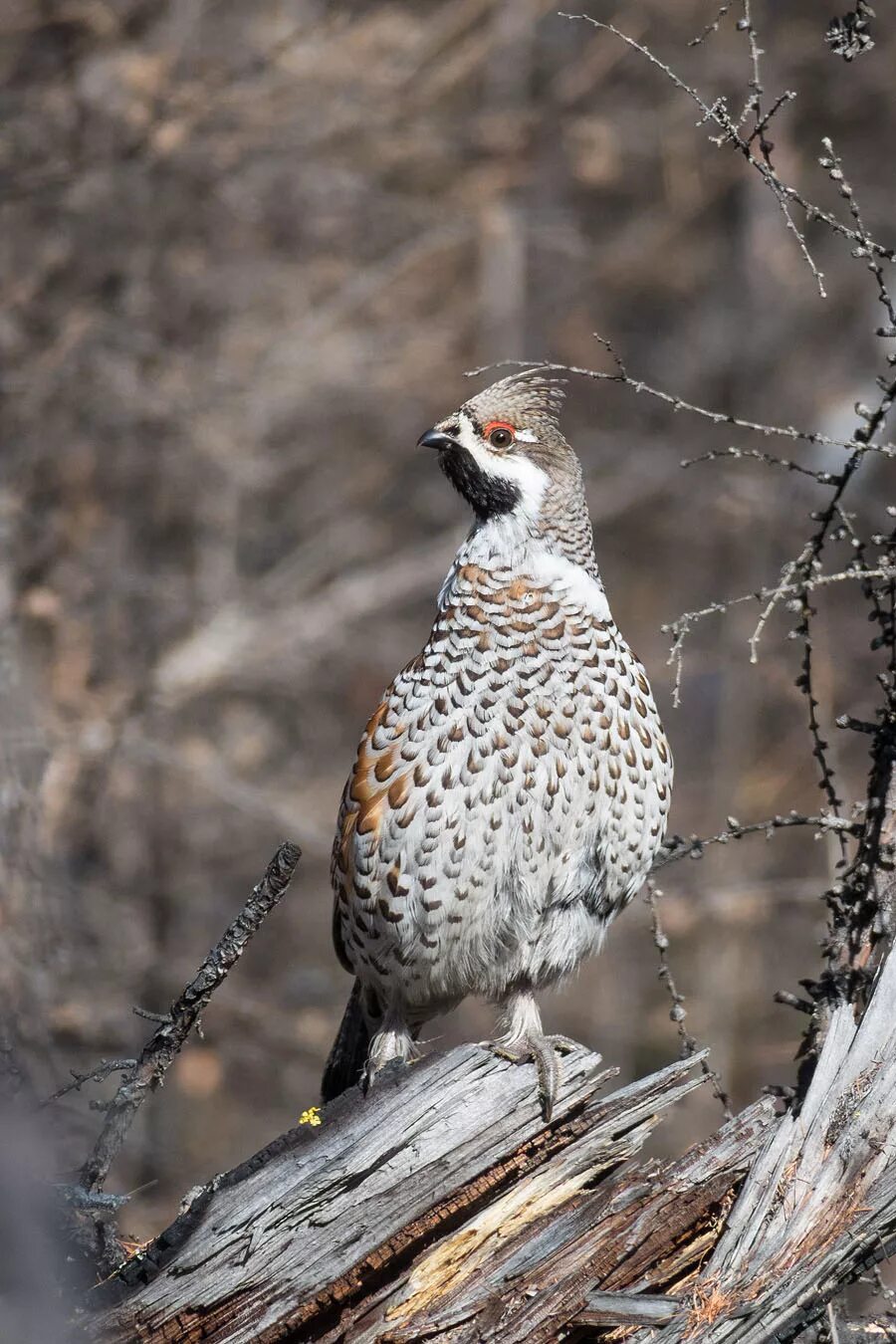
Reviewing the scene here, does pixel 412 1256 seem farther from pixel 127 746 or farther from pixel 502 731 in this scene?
pixel 127 746

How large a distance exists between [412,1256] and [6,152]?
16.9 feet

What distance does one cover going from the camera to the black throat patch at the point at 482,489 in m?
3.97

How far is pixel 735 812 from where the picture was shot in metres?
9.52

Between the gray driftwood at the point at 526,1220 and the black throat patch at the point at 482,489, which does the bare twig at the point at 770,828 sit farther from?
the black throat patch at the point at 482,489

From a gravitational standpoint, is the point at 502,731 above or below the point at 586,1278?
above

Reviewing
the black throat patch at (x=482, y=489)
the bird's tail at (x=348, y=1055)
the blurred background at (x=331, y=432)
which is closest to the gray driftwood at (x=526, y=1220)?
the bird's tail at (x=348, y=1055)

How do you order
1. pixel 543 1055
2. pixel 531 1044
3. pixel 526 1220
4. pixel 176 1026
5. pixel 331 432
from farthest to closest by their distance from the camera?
pixel 331 432 < pixel 531 1044 < pixel 543 1055 < pixel 526 1220 < pixel 176 1026

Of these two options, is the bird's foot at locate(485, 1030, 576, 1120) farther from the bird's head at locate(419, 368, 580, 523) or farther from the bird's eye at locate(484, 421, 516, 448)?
the bird's eye at locate(484, 421, 516, 448)

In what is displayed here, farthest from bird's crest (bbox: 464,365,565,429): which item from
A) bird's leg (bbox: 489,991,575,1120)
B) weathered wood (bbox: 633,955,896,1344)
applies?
weathered wood (bbox: 633,955,896,1344)

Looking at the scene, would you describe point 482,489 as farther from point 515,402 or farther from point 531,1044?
point 531,1044

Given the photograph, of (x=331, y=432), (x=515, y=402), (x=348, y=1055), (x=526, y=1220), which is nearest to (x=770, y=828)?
(x=526, y=1220)

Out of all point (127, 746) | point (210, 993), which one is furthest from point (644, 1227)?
A: point (127, 746)

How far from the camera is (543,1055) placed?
125 inches

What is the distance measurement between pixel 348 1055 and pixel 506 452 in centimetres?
186
